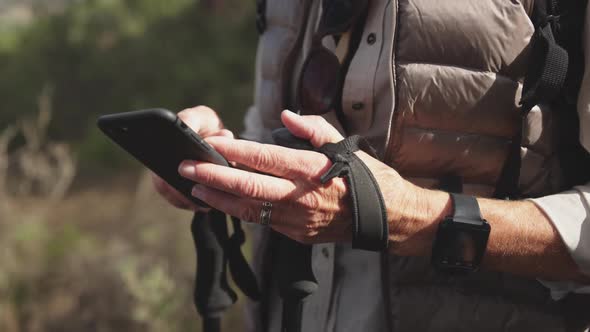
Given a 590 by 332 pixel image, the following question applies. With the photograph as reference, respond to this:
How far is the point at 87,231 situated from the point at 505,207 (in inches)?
197

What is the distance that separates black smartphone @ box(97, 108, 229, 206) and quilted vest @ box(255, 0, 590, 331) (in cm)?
37

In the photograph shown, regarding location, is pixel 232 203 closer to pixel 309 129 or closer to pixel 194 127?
pixel 309 129

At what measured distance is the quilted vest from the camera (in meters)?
1.05

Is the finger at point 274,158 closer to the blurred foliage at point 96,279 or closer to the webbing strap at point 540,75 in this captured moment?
the webbing strap at point 540,75

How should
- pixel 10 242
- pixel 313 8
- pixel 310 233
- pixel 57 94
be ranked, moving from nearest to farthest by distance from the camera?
pixel 310 233
pixel 313 8
pixel 10 242
pixel 57 94

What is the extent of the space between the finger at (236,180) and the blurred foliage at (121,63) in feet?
21.0

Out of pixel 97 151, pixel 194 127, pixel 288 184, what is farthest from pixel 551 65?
pixel 97 151

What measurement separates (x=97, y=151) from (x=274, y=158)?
Result: 7.55 meters

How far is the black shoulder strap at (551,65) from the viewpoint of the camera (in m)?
1.02

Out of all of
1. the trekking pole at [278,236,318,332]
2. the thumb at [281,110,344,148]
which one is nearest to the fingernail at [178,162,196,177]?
the thumb at [281,110,344,148]

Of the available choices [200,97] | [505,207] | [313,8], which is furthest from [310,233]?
[200,97]

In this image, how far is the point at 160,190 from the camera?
1.42 m

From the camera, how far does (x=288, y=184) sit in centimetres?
99

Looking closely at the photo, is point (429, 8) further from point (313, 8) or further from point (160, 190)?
point (160, 190)
